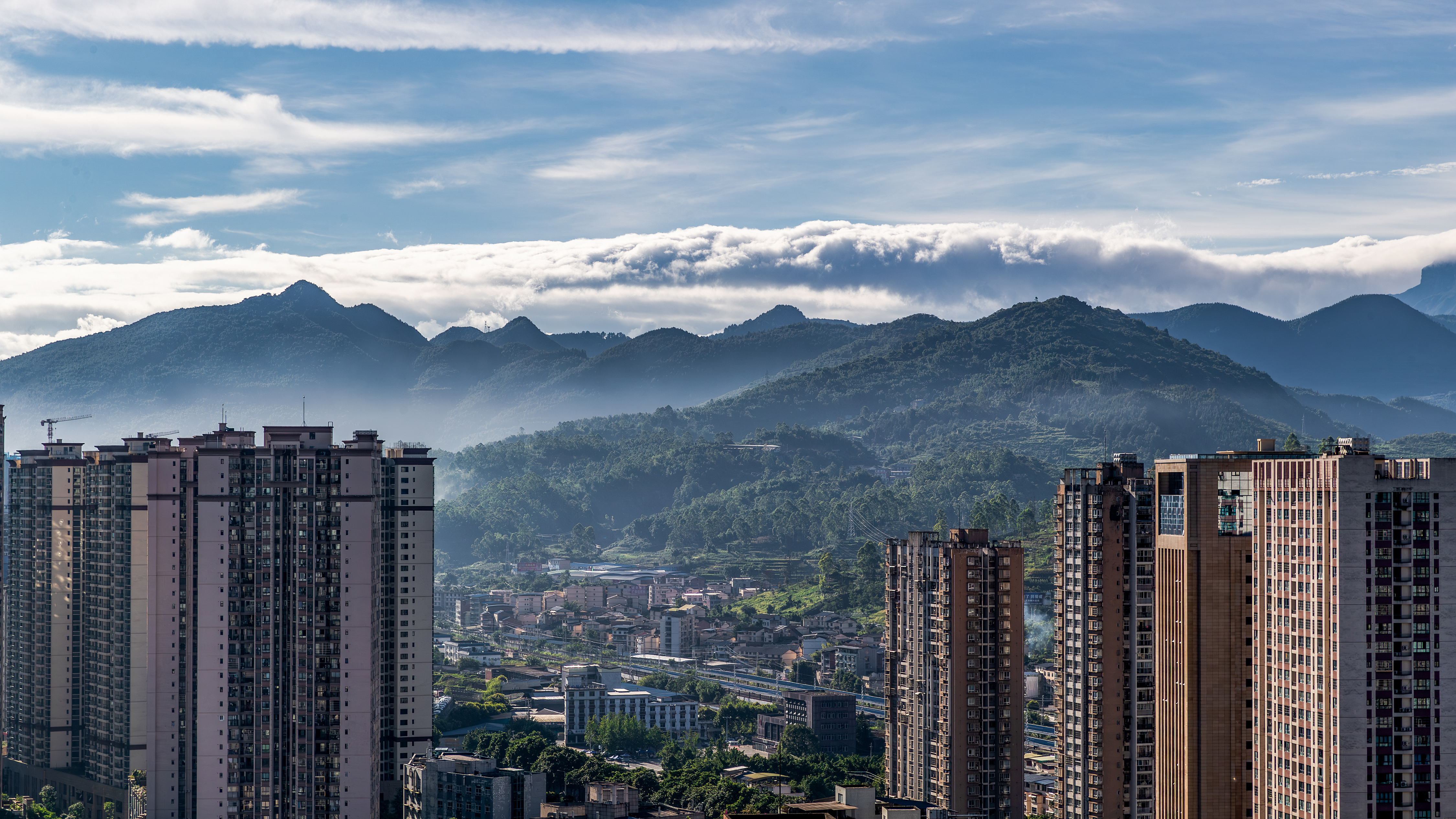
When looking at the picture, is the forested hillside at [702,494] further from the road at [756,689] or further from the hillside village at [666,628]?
the road at [756,689]

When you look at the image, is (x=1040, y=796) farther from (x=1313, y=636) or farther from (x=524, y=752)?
(x=1313, y=636)

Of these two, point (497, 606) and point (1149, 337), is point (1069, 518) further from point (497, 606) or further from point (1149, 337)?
point (1149, 337)

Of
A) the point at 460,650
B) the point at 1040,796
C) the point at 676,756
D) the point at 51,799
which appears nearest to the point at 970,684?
the point at 1040,796

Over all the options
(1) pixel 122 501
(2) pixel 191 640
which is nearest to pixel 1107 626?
(2) pixel 191 640

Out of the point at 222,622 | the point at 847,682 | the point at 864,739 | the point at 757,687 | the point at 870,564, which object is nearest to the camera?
the point at 222,622

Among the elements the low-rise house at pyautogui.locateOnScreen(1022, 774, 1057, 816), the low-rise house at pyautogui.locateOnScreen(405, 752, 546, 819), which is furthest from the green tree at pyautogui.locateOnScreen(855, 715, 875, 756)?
the low-rise house at pyautogui.locateOnScreen(405, 752, 546, 819)

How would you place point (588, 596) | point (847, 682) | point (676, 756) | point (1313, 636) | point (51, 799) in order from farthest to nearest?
1. point (588, 596)
2. point (847, 682)
3. point (676, 756)
4. point (51, 799)
5. point (1313, 636)
